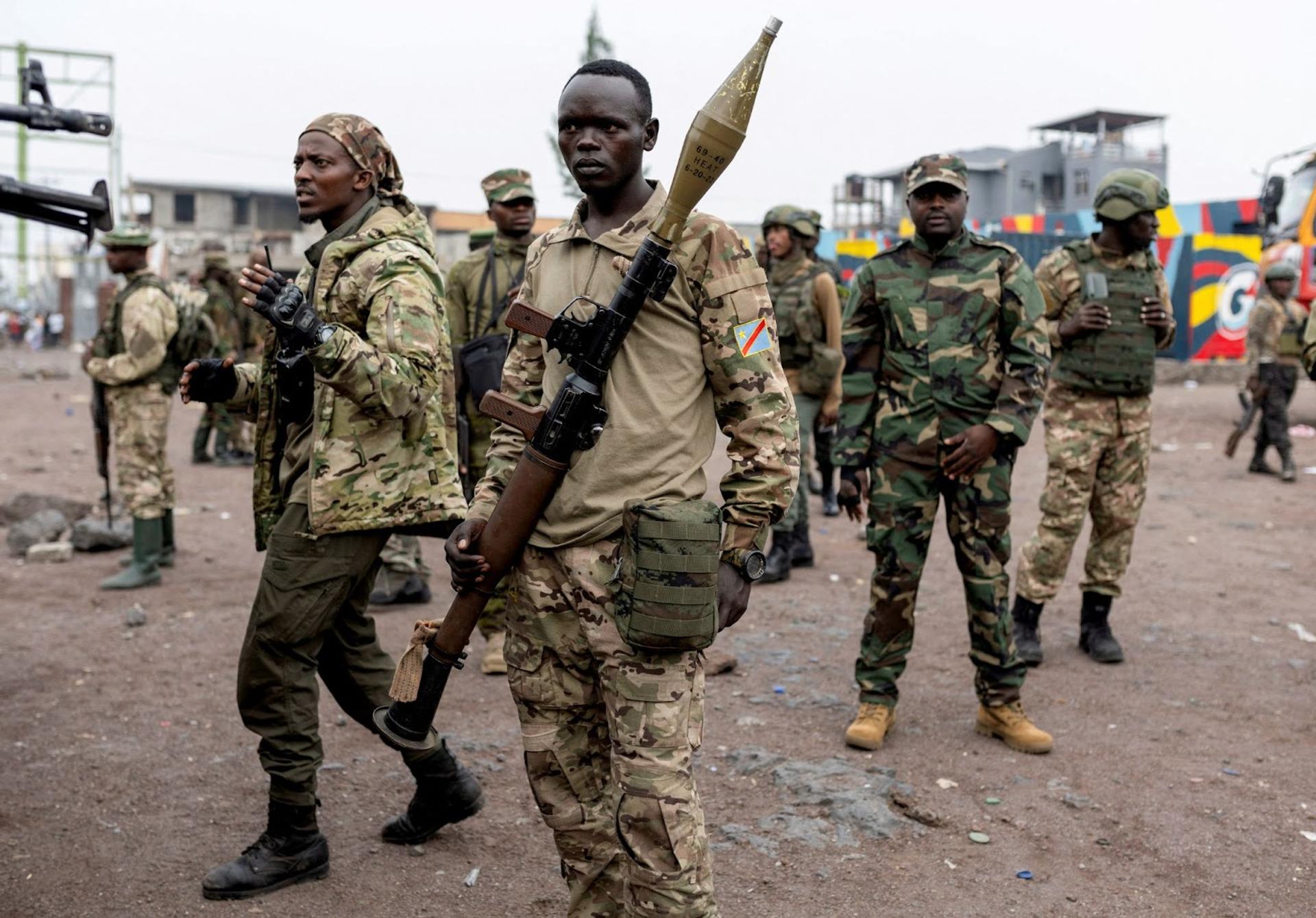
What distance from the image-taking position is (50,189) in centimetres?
413

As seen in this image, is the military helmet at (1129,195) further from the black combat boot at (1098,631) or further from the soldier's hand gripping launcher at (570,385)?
the soldier's hand gripping launcher at (570,385)

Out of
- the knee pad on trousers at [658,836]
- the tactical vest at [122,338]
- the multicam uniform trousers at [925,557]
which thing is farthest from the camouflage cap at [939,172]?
the tactical vest at [122,338]

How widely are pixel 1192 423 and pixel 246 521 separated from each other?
1149 cm

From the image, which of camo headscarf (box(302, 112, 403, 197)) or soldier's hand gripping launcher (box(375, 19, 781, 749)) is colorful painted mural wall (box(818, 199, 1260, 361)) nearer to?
camo headscarf (box(302, 112, 403, 197))

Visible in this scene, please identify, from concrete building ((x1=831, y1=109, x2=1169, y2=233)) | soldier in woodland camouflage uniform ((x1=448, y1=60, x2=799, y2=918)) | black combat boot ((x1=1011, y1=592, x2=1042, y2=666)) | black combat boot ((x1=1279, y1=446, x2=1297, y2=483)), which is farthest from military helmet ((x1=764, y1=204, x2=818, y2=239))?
concrete building ((x1=831, y1=109, x2=1169, y2=233))

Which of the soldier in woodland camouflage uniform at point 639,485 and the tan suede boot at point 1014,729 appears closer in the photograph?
the soldier in woodland camouflage uniform at point 639,485

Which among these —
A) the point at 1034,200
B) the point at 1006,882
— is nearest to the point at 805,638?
the point at 1006,882

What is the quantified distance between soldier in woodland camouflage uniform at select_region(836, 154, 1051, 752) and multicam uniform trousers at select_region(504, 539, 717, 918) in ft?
6.75

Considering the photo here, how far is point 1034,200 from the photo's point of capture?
4566 cm

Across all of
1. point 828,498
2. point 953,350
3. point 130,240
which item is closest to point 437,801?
point 953,350

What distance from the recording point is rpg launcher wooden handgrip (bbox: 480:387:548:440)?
260cm

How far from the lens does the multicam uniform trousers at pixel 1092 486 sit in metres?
5.72

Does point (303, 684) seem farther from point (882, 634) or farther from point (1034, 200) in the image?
point (1034, 200)

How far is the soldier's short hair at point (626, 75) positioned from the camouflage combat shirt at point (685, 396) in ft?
0.65
